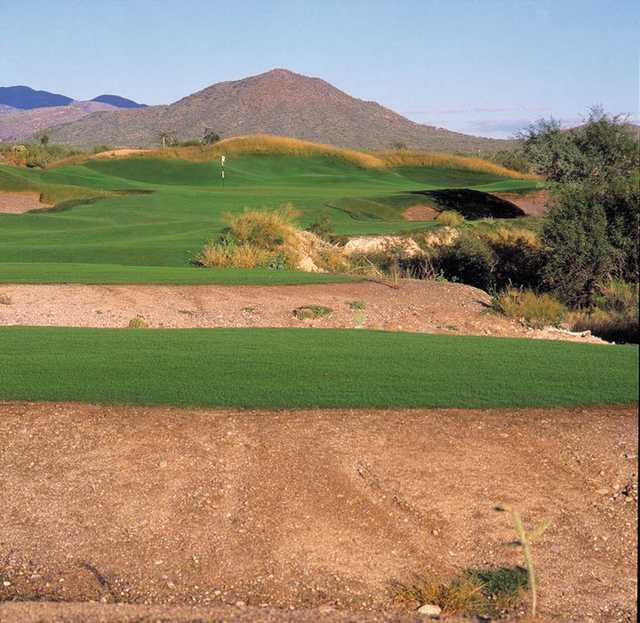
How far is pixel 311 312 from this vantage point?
17562mm

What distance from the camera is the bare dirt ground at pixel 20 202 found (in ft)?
147

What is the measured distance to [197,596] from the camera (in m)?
6.53

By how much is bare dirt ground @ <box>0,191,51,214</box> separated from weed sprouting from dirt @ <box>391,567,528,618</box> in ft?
135

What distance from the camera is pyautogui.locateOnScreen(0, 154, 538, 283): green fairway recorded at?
2334 centimetres

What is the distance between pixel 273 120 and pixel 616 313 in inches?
6645

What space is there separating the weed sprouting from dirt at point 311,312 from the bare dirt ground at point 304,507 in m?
8.56

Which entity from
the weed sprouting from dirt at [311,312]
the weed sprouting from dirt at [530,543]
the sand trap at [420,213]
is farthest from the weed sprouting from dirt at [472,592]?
the sand trap at [420,213]

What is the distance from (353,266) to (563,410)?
56.0ft

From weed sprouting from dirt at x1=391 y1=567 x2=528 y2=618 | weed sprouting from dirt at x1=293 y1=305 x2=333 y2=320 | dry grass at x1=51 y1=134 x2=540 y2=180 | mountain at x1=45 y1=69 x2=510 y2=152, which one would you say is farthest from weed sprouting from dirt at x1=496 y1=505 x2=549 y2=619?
mountain at x1=45 y1=69 x2=510 y2=152

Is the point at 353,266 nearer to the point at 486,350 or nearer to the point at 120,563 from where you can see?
the point at 486,350

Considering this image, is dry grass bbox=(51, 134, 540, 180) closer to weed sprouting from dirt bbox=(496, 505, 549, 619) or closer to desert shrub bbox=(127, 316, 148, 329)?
desert shrub bbox=(127, 316, 148, 329)

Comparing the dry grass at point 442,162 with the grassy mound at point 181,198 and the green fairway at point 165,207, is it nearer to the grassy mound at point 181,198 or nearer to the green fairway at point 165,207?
the grassy mound at point 181,198

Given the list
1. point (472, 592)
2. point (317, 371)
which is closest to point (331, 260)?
point (317, 371)

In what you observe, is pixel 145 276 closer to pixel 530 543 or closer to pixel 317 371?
pixel 317 371
